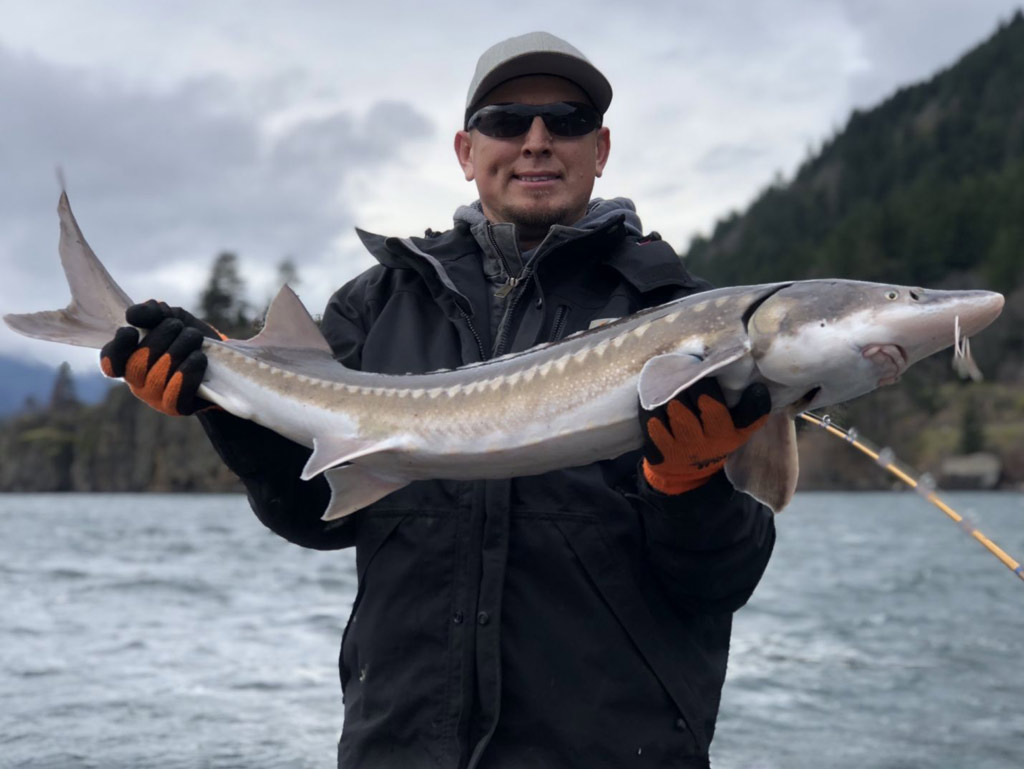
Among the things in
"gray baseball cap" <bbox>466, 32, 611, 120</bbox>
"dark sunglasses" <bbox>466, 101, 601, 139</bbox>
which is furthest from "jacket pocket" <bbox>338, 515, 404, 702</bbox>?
"gray baseball cap" <bbox>466, 32, 611, 120</bbox>

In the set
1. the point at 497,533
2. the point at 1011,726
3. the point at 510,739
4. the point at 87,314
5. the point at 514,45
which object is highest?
the point at 514,45

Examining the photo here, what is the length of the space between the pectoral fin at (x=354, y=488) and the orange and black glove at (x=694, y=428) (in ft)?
2.22

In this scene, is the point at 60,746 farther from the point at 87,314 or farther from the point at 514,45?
the point at 514,45

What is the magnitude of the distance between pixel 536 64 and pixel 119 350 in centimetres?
144

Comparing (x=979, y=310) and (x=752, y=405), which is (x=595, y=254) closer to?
(x=752, y=405)

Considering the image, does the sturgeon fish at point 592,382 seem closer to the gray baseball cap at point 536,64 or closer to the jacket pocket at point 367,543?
the jacket pocket at point 367,543

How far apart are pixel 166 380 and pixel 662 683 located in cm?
151

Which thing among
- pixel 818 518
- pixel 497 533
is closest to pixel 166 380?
pixel 497 533

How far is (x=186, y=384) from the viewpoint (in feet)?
10.1

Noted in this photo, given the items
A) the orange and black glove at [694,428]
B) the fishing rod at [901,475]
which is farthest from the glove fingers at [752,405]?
the fishing rod at [901,475]

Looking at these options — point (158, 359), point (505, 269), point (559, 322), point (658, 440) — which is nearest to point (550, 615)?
point (658, 440)

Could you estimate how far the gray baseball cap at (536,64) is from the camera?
335 cm

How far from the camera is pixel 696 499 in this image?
8.93ft

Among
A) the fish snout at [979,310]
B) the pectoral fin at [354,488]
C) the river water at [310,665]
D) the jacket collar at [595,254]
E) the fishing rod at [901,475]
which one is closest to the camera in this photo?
the fish snout at [979,310]
